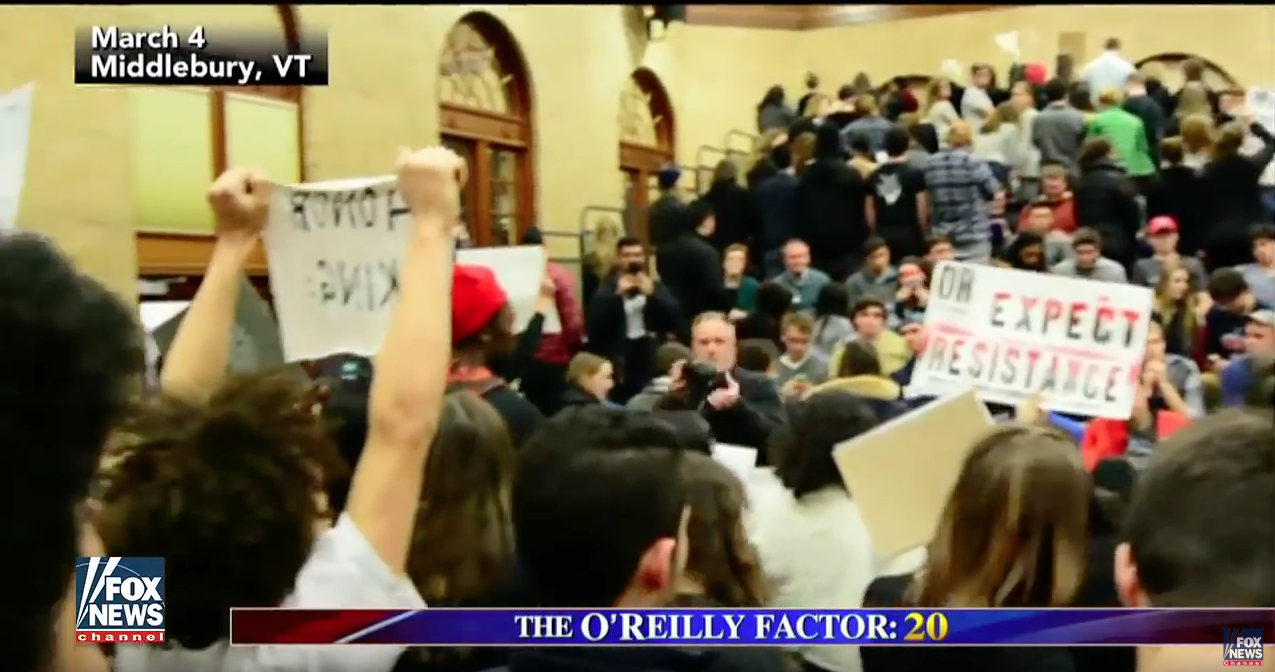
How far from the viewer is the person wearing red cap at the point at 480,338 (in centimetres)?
206

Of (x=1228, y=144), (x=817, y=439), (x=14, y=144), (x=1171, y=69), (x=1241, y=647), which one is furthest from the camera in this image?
(x=1171, y=69)

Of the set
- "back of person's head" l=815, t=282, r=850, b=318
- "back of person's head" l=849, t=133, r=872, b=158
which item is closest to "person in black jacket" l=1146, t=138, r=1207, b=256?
"back of person's head" l=849, t=133, r=872, b=158

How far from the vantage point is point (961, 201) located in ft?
17.6

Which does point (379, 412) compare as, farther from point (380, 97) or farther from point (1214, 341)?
point (1214, 341)

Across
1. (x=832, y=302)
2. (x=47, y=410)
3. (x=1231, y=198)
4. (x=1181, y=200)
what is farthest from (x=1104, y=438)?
(x=1181, y=200)

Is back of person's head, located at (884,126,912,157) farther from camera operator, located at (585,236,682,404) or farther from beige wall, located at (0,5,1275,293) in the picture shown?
camera operator, located at (585,236,682,404)

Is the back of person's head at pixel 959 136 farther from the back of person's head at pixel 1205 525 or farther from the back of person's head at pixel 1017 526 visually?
the back of person's head at pixel 1205 525

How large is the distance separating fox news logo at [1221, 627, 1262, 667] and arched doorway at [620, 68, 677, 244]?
4.14 meters

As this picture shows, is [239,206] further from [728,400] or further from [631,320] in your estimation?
[631,320]

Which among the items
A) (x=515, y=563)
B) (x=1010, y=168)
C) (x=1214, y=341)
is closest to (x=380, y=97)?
(x=515, y=563)

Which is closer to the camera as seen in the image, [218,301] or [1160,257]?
[218,301]

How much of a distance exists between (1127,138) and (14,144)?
552 cm

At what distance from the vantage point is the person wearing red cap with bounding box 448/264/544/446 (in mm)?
2061

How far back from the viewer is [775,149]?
642 cm
